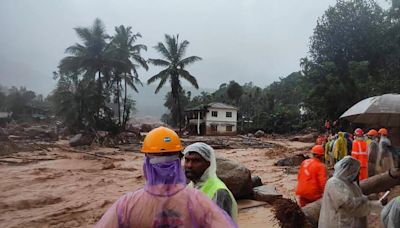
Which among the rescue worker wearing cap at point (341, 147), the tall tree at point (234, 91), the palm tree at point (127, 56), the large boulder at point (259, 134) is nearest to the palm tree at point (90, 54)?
the palm tree at point (127, 56)

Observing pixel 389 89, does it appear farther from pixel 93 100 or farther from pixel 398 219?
pixel 93 100

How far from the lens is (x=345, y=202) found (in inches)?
128

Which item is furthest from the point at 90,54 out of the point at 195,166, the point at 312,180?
the point at 195,166

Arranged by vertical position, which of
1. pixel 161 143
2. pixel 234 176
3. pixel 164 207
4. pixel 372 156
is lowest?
pixel 234 176

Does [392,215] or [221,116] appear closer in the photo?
[392,215]

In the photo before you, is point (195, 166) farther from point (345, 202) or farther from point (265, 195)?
point (265, 195)

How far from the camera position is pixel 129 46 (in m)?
39.2

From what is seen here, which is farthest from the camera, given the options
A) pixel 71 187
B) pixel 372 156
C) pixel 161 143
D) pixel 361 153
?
pixel 71 187

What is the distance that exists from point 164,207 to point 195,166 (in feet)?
3.03

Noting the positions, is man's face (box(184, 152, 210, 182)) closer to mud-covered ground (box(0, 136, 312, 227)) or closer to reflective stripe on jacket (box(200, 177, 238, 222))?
reflective stripe on jacket (box(200, 177, 238, 222))

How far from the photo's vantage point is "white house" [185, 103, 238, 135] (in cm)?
4431

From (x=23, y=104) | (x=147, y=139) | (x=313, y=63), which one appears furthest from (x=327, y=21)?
(x=23, y=104)

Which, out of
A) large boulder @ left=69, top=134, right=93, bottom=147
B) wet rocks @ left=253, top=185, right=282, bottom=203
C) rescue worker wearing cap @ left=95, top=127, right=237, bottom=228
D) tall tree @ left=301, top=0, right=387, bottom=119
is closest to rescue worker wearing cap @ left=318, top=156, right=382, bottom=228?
rescue worker wearing cap @ left=95, top=127, right=237, bottom=228

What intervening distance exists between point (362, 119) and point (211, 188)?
5.00 m
